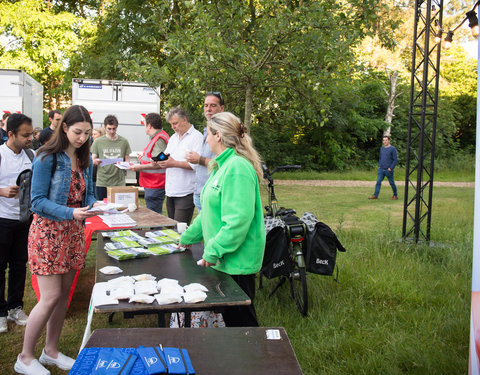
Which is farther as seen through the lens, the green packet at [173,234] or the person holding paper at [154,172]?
the person holding paper at [154,172]

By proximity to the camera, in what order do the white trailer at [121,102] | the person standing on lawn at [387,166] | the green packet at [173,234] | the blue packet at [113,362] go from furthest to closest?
the person standing on lawn at [387,166]
the white trailer at [121,102]
the green packet at [173,234]
the blue packet at [113,362]

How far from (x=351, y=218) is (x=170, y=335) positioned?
26.8 feet

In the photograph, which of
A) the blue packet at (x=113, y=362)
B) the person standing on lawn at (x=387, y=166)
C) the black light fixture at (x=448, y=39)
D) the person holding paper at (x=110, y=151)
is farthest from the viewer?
the person standing on lawn at (x=387, y=166)

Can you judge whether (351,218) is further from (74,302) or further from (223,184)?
(223,184)

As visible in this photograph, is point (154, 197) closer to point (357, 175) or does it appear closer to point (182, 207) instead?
point (182, 207)

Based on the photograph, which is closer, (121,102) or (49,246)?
(49,246)

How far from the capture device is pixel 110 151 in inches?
253

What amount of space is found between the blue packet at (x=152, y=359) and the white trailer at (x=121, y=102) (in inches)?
399

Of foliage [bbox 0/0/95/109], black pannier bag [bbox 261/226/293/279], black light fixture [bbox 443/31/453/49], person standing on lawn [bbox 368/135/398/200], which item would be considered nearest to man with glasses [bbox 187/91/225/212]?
black pannier bag [bbox 261/226/293/279]

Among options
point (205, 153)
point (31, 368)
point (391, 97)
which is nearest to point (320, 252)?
point (205, 153)

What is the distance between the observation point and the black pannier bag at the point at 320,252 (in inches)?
154

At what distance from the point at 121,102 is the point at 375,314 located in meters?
9.35

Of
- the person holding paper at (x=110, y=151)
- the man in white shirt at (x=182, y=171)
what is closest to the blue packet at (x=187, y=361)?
the man in white shirt at (x=182, y=171)

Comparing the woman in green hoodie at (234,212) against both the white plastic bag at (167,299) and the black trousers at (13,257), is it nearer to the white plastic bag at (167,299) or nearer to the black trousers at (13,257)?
the white plastic bag at (167,299)
